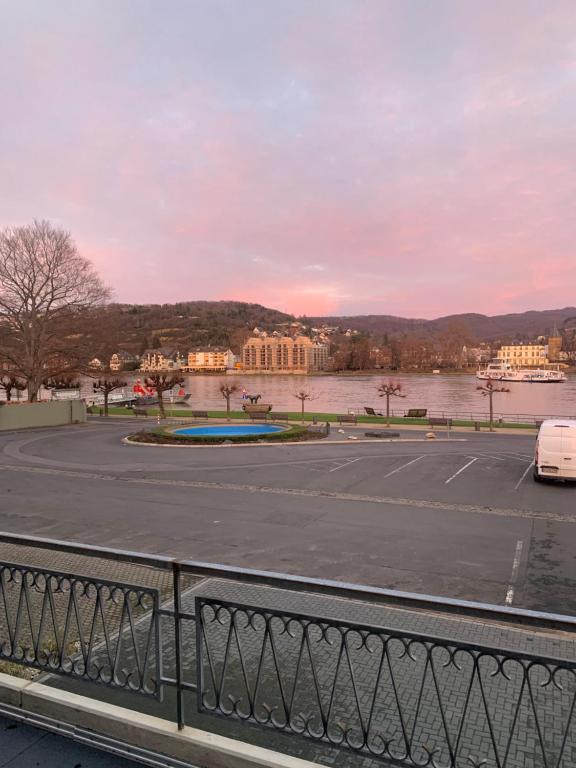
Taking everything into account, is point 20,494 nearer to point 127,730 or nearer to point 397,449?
point 127,730

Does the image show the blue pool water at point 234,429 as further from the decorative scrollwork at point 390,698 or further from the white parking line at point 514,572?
the decorative scrollwork at point 390,698

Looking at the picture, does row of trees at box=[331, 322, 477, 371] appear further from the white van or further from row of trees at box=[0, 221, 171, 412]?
the white van

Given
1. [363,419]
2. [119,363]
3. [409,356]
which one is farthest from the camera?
[409,356]

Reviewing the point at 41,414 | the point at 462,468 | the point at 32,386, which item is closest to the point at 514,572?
the point at 462,468

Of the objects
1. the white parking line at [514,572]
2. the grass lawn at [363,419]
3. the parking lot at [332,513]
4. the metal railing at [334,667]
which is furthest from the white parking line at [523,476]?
the grass lawn at [363,419]

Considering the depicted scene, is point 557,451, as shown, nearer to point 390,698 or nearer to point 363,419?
point 390,698

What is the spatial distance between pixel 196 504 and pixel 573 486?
12.0 meters

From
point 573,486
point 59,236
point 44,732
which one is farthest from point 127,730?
point 59,236

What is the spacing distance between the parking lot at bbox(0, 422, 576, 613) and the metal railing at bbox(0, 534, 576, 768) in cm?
227

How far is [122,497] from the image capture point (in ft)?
48.4

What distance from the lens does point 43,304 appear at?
40500 millimetres

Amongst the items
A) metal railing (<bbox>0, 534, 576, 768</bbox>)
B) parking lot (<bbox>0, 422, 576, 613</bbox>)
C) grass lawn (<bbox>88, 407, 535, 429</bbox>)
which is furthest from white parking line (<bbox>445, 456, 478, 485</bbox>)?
grass lawn (<bbox>88, 407, 535, 429</bbox>)

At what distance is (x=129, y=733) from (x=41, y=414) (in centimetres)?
3594

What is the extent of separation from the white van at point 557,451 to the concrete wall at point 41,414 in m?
30.7
